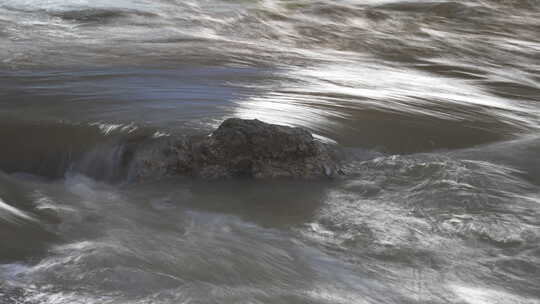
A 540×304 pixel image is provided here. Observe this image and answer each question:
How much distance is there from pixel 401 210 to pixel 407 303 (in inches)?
47.0

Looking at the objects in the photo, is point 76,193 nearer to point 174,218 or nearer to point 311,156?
point 174,218

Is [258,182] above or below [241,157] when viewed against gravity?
below

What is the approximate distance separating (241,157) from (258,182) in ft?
0.57

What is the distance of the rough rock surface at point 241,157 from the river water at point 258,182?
11cm

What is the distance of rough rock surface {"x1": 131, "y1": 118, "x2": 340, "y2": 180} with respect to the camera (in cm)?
509

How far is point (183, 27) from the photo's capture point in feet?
33.6

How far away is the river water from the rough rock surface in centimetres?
11

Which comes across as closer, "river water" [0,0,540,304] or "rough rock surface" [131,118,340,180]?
"river water" [0,0,540,304]

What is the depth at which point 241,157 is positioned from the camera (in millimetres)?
5117

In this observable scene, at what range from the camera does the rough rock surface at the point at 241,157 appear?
16.7 feet

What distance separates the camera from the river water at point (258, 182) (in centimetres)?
357

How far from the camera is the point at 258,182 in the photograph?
199 inches

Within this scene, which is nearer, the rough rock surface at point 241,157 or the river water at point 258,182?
the river water at point 258,182

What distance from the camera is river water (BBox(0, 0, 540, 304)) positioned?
11.7 ft
